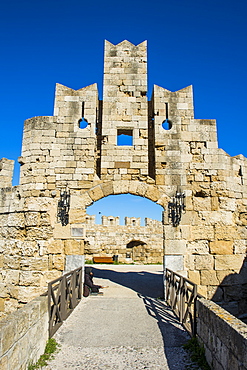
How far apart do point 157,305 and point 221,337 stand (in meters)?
3.63

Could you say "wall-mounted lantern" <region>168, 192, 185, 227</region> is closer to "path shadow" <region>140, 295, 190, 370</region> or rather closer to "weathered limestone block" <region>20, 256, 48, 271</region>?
"path shadow" <region>140, 295, 190, 370</region>

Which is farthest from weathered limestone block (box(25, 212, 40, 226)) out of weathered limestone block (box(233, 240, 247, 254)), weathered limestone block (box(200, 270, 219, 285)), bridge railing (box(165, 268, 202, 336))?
weathered limestone block (box(233, 240, 247, 254))

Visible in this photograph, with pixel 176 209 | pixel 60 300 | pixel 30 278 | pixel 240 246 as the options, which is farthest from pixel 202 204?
pixel 30 278

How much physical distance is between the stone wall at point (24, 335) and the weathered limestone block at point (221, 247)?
469 centimetres

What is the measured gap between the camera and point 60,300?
16.9 feet

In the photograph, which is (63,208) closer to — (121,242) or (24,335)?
(24,335)

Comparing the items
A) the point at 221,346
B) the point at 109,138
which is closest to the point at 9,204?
the point at 109,138

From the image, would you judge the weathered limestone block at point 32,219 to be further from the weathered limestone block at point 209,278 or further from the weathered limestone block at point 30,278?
the weathered limestone block at point 209,278

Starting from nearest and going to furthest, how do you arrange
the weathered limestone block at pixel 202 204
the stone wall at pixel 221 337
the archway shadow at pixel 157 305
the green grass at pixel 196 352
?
the stone wall at pixel 221 337 < the green grass at pixel 196 352 < the archway shadow at pixel 157 305 < the weathered limestone block at pixel 202 204

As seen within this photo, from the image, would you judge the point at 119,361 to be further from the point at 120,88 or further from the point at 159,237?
the point at 159,237

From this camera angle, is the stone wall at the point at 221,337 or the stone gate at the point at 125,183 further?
the stone gate at the point at 125,183

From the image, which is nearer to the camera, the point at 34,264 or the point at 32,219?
the point at 34,264

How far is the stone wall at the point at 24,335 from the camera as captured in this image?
2.89 m

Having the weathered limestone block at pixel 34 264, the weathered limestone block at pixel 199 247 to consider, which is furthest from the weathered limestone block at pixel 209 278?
the weathered limestone block at pixel 34 264
